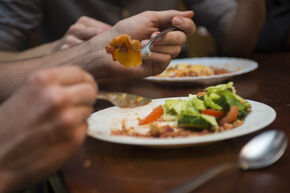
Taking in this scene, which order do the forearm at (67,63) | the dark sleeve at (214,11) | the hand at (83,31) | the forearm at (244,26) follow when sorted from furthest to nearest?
the dark sleeve at (214,11) → the forearm at (244,26) → the hand at (83,31) → the forearm at (67,63)

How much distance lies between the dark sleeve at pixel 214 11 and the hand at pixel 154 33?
128cm

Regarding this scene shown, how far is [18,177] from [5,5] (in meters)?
1.88

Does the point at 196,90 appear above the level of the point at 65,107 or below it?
below

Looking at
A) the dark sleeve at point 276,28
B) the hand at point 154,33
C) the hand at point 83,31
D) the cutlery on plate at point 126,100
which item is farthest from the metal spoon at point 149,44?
the dark sleeve at point 276,28

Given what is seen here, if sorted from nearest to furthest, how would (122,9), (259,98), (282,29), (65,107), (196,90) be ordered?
(65,107), (259,98), (196,90), (122,9), (282,29)

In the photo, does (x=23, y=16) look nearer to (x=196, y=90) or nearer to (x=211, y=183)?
(x=196, y=90)

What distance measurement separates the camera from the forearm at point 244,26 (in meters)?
2.53

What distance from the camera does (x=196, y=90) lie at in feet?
5.16

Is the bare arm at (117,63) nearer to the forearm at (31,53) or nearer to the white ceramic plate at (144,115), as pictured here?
the white ceramic plate at (144,115)

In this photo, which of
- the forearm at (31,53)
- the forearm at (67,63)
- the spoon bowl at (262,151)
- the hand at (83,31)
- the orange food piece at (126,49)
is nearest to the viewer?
the spoon bowl at (262,151)

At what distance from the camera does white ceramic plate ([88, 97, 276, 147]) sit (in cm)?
81

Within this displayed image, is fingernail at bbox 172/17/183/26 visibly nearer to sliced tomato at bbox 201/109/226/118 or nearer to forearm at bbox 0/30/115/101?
forearm at bbox 0/30/115/101

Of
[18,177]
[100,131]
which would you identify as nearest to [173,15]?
[100,131]

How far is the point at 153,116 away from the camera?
3.64 ft
